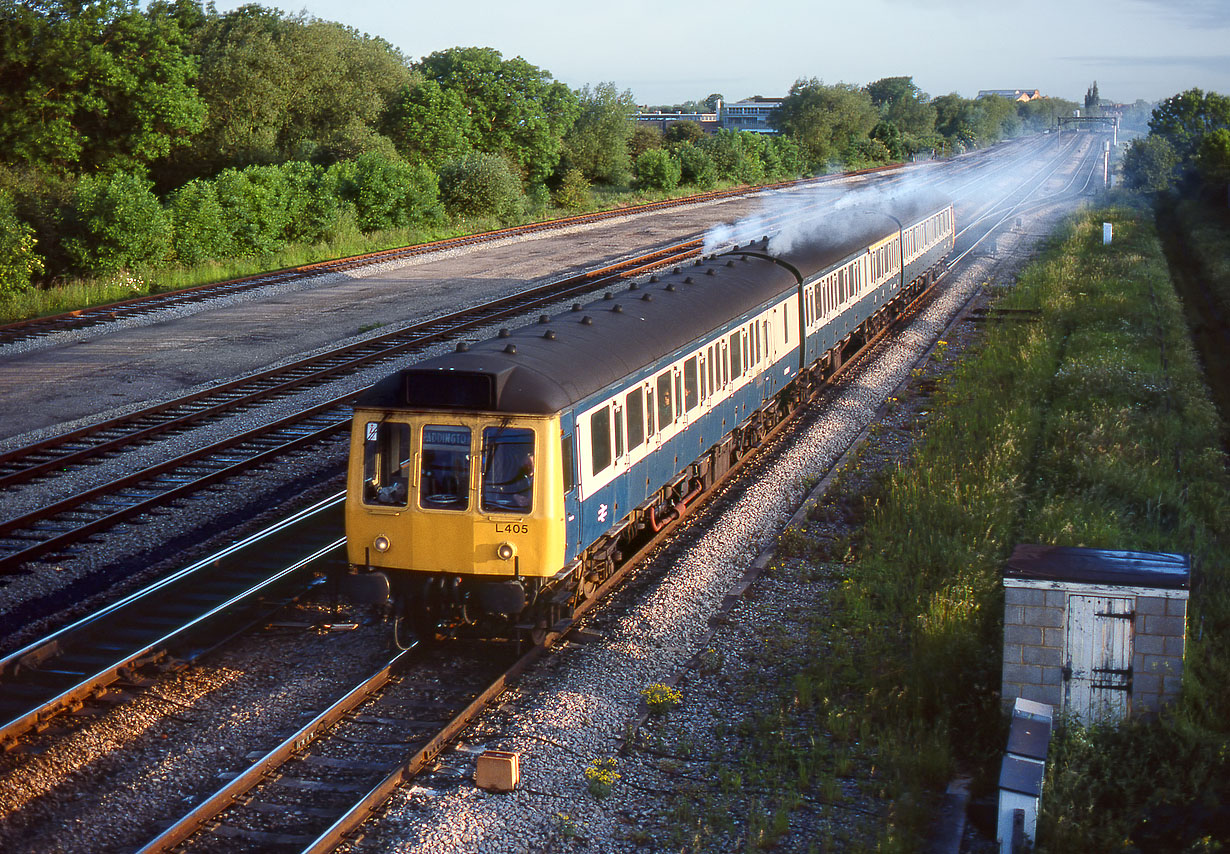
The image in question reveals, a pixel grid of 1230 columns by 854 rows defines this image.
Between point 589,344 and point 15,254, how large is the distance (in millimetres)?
22234

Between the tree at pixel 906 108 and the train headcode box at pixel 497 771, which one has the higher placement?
the tree at pixel 906 108

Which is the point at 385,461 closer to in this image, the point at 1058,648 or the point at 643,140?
the point at 1058,648

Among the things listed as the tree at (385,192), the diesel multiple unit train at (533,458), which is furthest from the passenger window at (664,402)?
the tree at (385,192)

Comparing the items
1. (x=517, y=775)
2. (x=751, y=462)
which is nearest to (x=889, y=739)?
(x=517, y=775)

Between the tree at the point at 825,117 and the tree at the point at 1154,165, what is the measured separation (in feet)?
84.8

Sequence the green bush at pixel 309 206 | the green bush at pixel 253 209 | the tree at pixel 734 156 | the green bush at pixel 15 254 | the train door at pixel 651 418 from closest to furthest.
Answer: the train door at pixel 651 418, the green bush at pixel 15 254, the green bush at pixel 253 209, the green bush at pixel 309 206, the tree at pixel 734 156

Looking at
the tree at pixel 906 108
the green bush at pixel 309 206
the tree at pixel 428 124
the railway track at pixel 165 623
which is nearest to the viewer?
the railway track at pixel 165 623

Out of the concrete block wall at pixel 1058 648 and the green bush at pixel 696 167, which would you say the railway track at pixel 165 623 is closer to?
the concrete block wall at pixel 1058 648

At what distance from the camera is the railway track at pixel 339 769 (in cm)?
719

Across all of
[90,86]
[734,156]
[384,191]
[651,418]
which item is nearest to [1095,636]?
[651,418]

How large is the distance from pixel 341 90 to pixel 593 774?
51306mm

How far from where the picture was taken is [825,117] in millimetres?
96125

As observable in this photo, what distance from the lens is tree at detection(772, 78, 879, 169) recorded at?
9344 centimetres

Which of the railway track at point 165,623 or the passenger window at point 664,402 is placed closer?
the railway track at point 165,623
